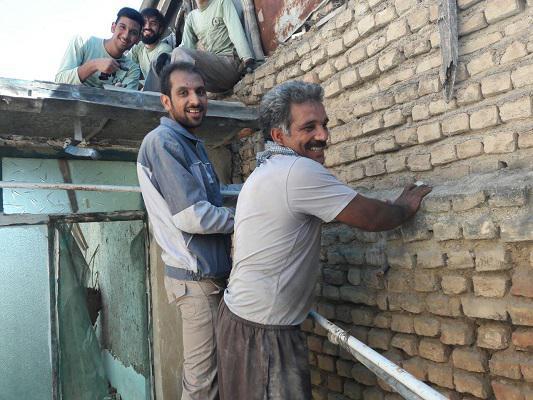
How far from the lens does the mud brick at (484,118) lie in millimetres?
1856

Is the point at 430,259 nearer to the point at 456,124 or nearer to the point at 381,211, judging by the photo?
the point at 381,211

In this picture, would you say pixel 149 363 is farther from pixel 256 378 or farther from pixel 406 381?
pixel 406 381

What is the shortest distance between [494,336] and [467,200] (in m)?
0.51

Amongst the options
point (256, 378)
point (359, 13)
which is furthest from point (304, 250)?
point (359, 13)

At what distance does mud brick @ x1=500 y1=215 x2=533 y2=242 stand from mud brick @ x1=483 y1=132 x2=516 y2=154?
0.27 metres

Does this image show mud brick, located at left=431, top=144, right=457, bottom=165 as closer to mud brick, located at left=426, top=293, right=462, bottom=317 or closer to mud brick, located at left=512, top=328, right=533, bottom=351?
mud brick, located at left=426, top=293, right=462, bottom=317

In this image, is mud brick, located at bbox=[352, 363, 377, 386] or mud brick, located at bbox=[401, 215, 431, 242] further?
mud brick, located at bbox=[352, 363, 377, 386]

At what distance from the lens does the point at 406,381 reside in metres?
1.47

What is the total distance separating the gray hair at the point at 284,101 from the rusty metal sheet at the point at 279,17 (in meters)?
1.42

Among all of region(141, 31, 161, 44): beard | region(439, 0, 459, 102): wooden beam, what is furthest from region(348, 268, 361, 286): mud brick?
region(141, 31, 161, 44): beard

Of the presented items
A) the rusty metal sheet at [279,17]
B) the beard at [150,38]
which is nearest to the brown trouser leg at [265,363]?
the rusty metal sheet at [279,17]

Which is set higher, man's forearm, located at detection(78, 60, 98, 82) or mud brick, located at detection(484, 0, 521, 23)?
man's forearm, located at detection(78, 60, 98, 82)

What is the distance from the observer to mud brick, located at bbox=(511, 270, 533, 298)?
5.46 feet

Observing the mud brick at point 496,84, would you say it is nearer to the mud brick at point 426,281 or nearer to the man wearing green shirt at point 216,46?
the mud brick at point 426,281
